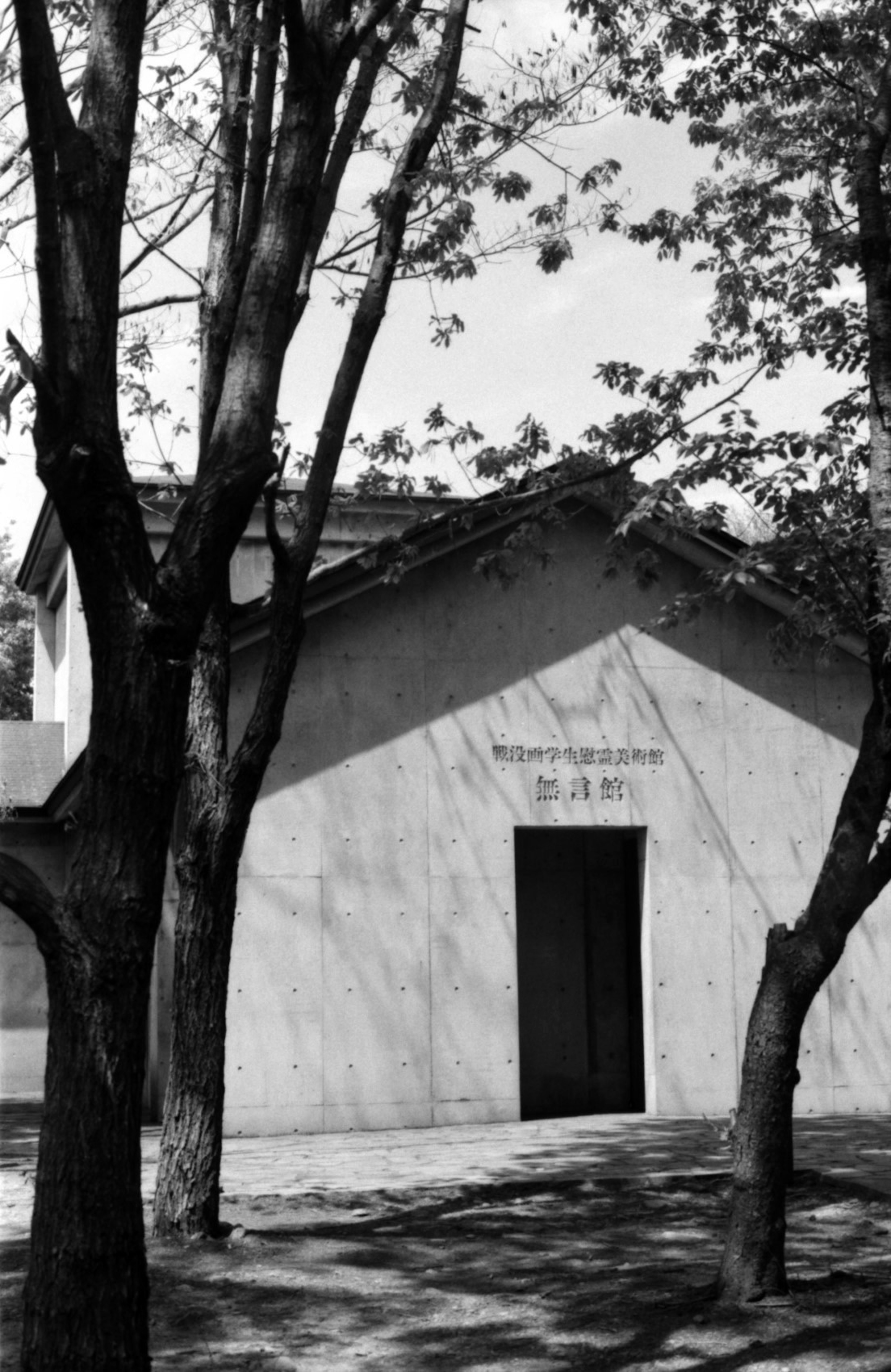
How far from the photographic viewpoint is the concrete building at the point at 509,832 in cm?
1558

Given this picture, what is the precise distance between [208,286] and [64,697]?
13.8 m

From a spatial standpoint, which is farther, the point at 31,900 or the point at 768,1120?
the point at 768,1120

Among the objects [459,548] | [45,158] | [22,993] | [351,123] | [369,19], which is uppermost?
[351,123]

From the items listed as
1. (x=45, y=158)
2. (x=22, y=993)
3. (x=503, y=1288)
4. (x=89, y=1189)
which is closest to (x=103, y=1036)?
(x=89, y=1189)

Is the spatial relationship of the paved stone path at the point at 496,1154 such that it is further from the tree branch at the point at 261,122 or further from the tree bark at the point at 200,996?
the tree branch at the point at 261,122

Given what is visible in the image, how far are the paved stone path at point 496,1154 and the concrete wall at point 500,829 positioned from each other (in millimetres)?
667

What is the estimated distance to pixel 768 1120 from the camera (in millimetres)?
7855

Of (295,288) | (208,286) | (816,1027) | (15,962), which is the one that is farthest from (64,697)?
(295,288)

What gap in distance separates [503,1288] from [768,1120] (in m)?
1.93

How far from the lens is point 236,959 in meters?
15.4

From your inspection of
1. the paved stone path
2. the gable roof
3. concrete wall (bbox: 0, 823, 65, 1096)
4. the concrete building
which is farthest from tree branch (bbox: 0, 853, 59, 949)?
concrete wall (bbox: 0, 823, 65, 1096)

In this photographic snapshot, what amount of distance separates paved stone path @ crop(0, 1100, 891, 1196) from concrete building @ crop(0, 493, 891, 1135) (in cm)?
65

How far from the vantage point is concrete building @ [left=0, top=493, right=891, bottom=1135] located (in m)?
15.6

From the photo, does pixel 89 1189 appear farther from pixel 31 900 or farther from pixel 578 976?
pixel 578 976
